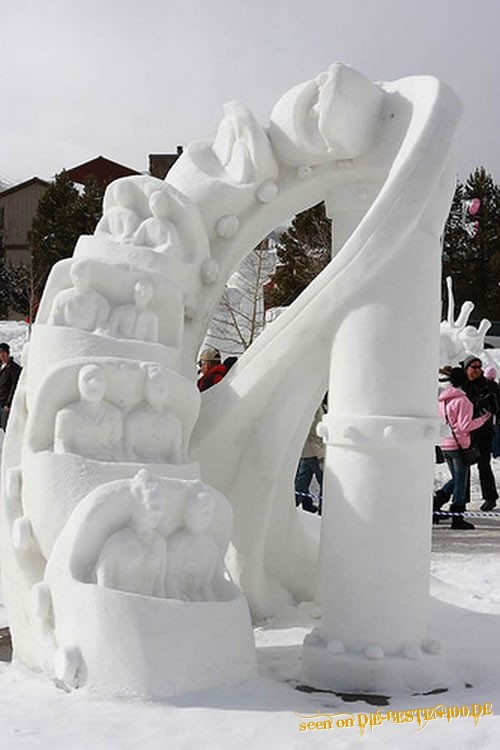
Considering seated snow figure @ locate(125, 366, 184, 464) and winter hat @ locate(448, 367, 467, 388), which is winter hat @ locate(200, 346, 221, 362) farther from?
seated snow figure @ locate(125, 366, 184, 464)

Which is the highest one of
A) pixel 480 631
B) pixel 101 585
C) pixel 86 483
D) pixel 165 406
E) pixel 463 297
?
pixel 463 297

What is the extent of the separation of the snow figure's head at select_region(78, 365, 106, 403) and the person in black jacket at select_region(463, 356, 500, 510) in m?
7.40

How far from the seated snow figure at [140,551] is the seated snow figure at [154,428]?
1.33 ft

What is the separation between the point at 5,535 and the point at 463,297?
129 ft

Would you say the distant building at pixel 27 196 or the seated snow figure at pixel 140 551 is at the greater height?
the distant building at pixel 27 196

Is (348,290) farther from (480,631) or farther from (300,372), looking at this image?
(480,631)

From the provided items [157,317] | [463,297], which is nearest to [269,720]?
[157,317]

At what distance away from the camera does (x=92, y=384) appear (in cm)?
475

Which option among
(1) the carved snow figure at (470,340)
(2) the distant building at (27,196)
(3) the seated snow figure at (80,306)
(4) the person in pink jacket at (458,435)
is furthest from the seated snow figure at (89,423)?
(2) the distant building at (27,196)

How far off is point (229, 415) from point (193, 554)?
1143 millimetres

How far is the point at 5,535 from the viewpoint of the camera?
5066 millimetres

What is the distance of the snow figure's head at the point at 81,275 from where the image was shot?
16.7ft

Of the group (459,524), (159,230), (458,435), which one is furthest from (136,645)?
(458,435)

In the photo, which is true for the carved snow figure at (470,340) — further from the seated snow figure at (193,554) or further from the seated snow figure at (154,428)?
the seated snow figure at (193,554)
